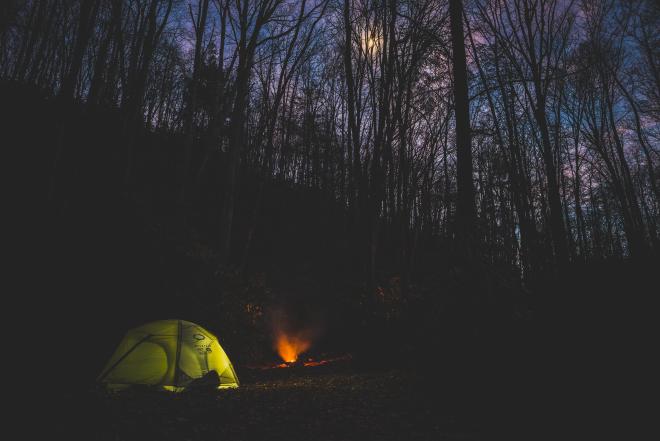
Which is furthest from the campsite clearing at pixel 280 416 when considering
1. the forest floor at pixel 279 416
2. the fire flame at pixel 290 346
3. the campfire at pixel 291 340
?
the fire flame at pixel 290 346

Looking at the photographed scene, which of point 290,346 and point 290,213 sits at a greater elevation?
point 290,213

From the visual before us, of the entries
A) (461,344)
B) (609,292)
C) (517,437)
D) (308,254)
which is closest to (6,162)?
(308,254)

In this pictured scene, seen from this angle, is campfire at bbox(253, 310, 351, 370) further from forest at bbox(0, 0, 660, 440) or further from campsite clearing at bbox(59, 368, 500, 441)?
campsite clearing at bbox(59, 368, 500, 441)

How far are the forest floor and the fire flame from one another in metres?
9.87

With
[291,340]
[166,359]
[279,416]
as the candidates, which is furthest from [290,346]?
[279,416]

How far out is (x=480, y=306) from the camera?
548 cm

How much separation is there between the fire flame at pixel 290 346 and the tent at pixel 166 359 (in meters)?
8.32

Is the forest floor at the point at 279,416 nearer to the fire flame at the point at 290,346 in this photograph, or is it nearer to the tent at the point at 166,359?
the tent at the point at 166,359

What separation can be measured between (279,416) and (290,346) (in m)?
12.2

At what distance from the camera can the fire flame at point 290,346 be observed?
15.6m

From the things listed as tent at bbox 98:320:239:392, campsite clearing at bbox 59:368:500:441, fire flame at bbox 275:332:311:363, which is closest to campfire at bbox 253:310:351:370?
fire flame at bbox 275:332:311:363

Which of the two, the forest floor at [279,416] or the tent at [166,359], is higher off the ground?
the tent at [166,359]

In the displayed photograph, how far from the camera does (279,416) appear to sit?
4.69 meters

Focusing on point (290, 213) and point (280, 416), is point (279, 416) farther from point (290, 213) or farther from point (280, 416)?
point (290, 213)
